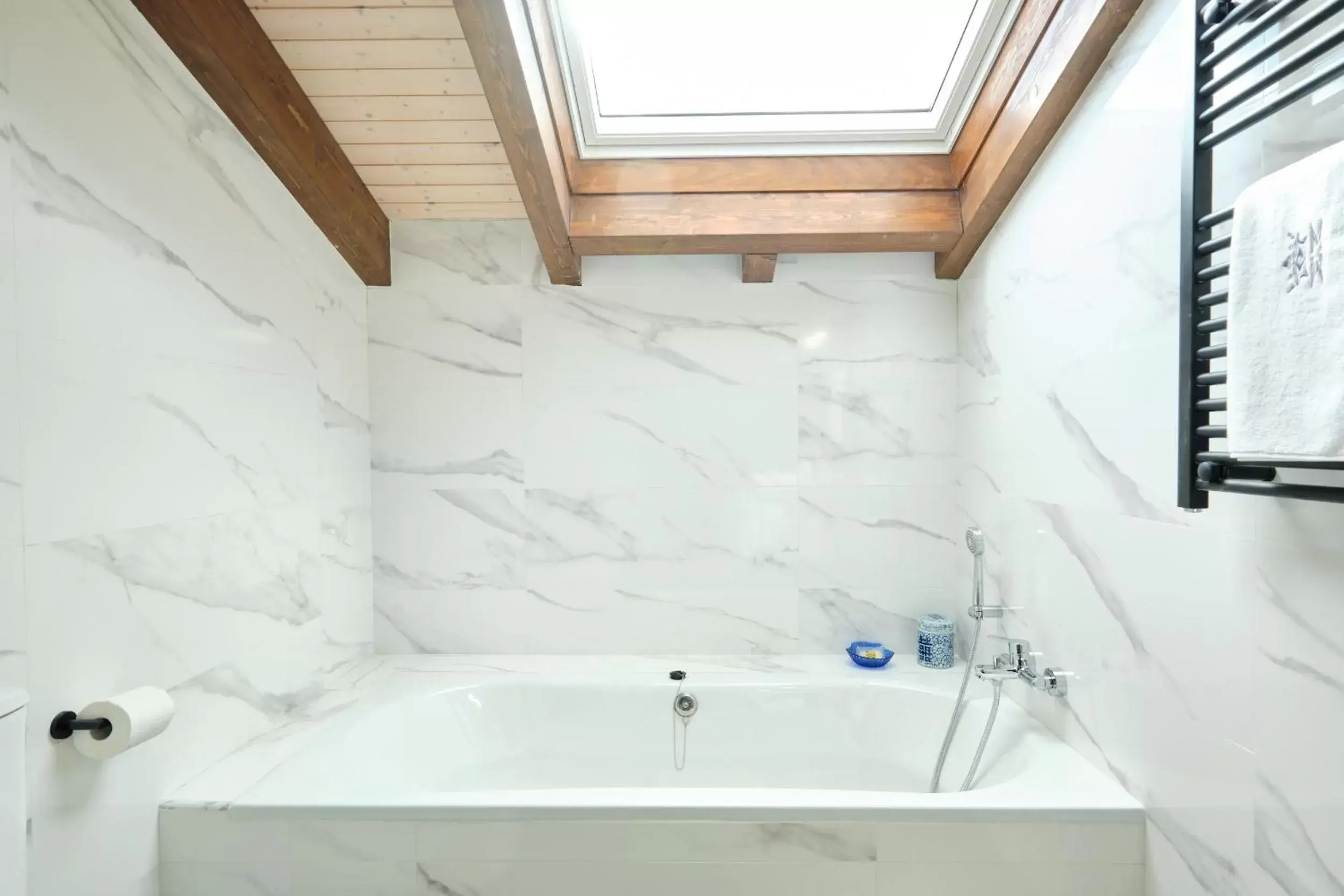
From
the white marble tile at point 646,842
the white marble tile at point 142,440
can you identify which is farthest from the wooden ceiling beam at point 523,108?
the white marble tile at point 646,842

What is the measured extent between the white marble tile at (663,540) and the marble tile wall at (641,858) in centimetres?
106

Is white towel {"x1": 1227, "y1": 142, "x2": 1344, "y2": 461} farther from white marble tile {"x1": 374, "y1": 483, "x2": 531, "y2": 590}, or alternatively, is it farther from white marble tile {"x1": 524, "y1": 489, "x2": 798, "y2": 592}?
white marble tile {"x1": 374, "y1": 483, "x2": 531, "y2": 590}

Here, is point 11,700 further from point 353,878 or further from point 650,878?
point 650,878

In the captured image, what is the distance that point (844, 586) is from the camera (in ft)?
7.97

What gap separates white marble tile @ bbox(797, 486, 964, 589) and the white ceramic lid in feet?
6.38

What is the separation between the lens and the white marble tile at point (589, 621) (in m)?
2.44

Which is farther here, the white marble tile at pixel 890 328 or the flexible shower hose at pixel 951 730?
the white marble tile at pixel 890 328

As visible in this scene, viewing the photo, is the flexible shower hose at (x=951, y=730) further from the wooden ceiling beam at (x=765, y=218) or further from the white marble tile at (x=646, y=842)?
the wooden ceiling beam at (x=765, y=218)

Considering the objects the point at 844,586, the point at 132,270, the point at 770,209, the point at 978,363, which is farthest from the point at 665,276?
the point at 132,270

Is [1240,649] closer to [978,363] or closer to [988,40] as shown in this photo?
[978,363]

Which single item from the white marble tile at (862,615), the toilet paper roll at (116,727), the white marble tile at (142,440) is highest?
the white marble tile at (142,440)

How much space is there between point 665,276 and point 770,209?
45 cm

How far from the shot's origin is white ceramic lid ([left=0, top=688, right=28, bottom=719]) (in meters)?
A: 1.04

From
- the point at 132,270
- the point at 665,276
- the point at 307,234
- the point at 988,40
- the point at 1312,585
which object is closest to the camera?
the point at 1312,585
